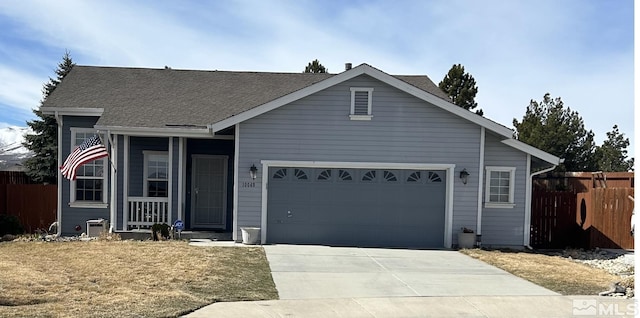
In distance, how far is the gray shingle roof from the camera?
14844mm

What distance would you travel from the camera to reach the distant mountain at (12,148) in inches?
1375

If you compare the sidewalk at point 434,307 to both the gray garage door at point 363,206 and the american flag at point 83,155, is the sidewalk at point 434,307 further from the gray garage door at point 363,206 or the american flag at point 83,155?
the american flag at point 83,155

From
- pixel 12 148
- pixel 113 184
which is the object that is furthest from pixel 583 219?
pixel 12 148

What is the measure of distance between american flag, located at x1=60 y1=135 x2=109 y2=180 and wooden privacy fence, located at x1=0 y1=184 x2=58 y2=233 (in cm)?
255

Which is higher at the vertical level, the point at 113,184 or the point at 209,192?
the point at 113,184

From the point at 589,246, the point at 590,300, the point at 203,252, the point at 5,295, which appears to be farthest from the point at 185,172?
the point at 589,246

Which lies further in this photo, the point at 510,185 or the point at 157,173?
the point at 157,173

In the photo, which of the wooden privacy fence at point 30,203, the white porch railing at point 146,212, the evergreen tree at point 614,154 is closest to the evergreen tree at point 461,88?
the evergreen tree at point 614,154

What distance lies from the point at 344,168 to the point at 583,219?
23.5 feet

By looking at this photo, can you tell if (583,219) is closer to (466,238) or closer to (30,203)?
(466,238)

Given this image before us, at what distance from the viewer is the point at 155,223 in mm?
14109

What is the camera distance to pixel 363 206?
14.2 m

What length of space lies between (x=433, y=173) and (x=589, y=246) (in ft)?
16.6

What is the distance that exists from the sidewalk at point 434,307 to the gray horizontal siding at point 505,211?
589 centimetres
